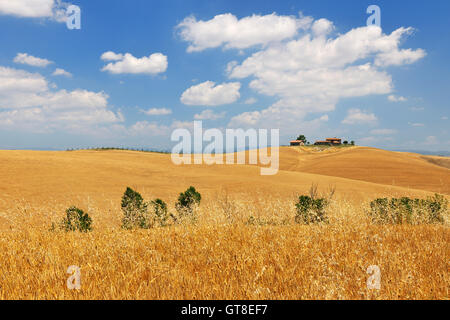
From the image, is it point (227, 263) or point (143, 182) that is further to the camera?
point (143, 182)

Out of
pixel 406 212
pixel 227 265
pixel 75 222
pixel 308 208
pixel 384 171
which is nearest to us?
pixel 227 265

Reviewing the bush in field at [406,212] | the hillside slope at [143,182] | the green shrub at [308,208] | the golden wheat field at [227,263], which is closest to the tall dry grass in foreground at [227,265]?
the golden wheat field at [227,263]

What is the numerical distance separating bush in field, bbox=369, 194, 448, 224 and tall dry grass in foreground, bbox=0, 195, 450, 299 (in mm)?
2162

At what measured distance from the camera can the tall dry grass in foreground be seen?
271 centimetres

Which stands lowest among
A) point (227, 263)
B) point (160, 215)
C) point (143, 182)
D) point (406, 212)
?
point (143, 182)

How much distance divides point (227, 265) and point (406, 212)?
708cm

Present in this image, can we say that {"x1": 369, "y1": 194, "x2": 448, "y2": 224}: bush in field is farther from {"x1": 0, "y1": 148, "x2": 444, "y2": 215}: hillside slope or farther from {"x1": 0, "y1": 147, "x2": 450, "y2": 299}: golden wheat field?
{"x1": 0, "y1": 148, "x2": 444, "y2": 215}: hillside slope

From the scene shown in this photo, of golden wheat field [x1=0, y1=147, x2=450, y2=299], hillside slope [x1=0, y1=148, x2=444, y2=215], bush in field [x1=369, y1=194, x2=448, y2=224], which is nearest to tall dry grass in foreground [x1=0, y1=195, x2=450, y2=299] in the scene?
golden wheat field [x1=0, y1=147, x2=450, y2=299]

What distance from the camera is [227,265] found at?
3322 millimetres

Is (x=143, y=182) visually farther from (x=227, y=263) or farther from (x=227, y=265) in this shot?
(x=227, y=265)

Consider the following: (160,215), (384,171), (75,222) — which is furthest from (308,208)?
(384,171)
